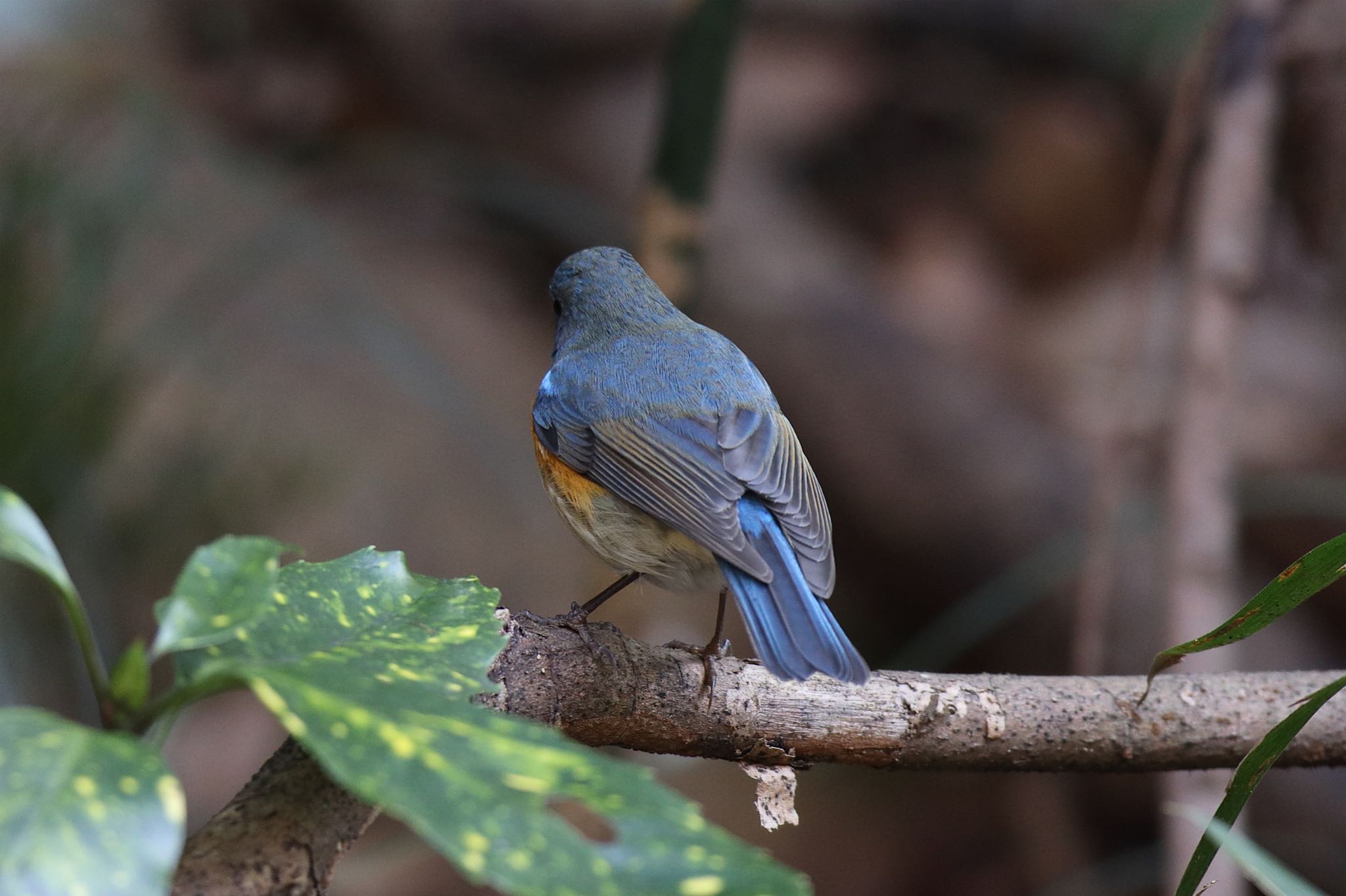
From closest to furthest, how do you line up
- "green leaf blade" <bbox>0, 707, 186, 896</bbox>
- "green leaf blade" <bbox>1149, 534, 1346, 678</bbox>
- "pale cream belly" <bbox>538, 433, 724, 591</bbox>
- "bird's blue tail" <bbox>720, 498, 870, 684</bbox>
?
"green leaf blade" <bbox>0, 707, 186, 896</bbox> < "green leaf blade" <bbox>1149, 534, 1346, 678</bbox> < "bird's blue tail" <bbox>720, 498, 870, 684</bbox> < "pale cream belly" <bbox>538, 433, 724, 591</bbox>

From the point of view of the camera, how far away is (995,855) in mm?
5387

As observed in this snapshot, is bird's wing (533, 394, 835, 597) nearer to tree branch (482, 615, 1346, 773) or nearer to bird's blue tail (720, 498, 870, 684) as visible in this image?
bird's blue tail (720, 498, 870, 684)

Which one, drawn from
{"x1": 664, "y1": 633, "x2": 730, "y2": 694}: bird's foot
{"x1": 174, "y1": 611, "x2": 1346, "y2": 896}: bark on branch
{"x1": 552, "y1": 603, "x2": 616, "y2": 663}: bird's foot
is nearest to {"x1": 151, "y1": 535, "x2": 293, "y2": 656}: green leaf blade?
A: {"x1": 174, "y1": 611, "x2": 1346, "y2": 896}: bark on branch

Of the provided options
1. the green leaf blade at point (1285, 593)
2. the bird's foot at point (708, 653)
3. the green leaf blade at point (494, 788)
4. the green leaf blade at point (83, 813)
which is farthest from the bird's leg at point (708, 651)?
the green leaf blade at point (83, 813)

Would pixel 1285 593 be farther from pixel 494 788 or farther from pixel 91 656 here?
pixel 91 656

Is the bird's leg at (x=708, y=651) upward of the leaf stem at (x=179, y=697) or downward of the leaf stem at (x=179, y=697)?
downward

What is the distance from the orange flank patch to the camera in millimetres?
2371

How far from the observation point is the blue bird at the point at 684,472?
1918mm

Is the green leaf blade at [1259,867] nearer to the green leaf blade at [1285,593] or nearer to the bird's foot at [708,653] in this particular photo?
the green leaf blade at [1285,593]

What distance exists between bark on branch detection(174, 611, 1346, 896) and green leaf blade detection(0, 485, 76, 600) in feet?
2.24

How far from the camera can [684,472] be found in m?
2.23

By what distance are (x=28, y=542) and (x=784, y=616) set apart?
1.14 m

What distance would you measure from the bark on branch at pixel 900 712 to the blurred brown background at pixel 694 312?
4.54 ft

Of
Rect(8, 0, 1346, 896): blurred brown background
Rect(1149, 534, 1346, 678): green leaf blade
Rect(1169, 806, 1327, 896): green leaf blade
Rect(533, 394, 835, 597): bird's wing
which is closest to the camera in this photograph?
Rect(1169, 806, 1327, 896): green leaf blade
